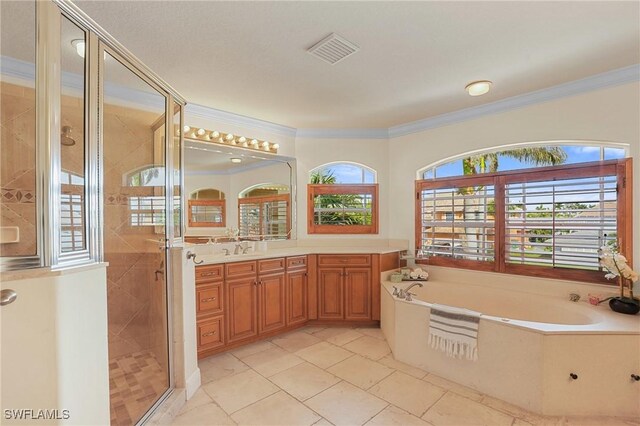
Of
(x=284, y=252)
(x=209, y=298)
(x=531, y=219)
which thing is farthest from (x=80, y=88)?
(x=531, y=219)

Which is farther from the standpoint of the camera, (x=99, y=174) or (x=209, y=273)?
(x=209, y=273)

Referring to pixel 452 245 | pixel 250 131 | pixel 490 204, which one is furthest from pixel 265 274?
pixel 490 204

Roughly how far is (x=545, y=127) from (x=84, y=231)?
369 cm

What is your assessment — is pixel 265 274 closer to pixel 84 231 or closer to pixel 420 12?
pixel 84 231

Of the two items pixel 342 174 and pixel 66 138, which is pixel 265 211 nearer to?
pixel 342 174

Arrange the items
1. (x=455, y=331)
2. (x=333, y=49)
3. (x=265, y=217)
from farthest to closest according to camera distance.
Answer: (x=265, y=217), (x=455, y=331), (x=333, y=49)

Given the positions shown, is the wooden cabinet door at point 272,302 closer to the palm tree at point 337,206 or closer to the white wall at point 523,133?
the palm tree at point 337,206

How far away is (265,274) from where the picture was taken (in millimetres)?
3059

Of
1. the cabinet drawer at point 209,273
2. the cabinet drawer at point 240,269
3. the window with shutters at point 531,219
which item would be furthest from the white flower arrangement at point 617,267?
the cabinet drawer at point 209,273

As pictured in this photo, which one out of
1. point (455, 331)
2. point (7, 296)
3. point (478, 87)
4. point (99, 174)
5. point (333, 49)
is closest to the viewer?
point (7, 296)

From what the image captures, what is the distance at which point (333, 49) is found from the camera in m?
2.02

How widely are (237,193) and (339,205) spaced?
53.8 inches

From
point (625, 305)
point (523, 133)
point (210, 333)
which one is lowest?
point (210, 333)

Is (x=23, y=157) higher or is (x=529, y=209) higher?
(x=23, y=157)
